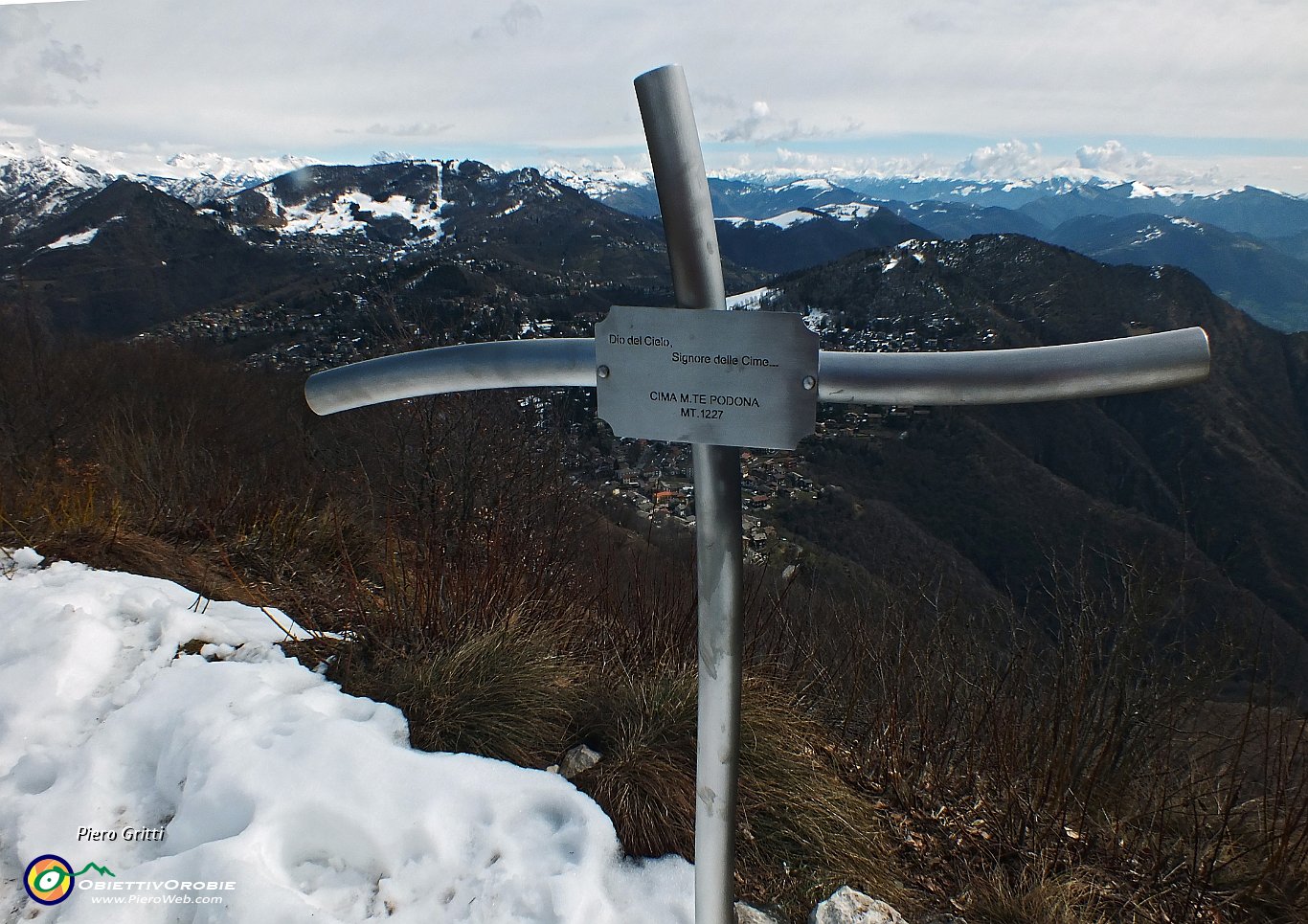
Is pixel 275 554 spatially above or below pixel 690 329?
below

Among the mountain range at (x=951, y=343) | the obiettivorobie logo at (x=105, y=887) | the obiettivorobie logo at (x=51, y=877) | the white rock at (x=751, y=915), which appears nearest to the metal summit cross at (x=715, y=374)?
the white rock at (x=751, y=915)

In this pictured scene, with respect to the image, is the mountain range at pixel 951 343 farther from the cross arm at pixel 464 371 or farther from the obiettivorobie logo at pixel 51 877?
the obiettivorobie logo at pixel 51 877

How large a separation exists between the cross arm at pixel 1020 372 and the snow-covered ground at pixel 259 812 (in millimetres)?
1618

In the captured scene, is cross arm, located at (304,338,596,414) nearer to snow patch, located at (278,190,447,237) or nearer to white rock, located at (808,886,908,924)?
white rock, located at (808,886,908,924)

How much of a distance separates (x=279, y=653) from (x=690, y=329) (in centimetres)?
251

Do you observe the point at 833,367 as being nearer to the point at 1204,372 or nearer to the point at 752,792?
the point at 1204,372

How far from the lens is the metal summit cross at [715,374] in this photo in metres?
1.12

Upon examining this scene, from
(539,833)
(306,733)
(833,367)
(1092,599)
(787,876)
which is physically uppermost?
(833,367)

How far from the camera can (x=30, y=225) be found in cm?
15212

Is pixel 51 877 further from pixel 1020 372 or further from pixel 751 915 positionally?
pixel 1020 372

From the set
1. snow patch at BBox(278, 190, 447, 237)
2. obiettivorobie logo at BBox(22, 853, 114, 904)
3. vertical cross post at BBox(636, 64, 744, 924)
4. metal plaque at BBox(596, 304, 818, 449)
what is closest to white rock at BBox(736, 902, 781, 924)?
vertical cross post at BBox(636, 64, 744, 924)

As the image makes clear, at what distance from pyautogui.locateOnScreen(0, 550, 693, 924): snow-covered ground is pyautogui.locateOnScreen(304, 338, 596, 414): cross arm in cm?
125

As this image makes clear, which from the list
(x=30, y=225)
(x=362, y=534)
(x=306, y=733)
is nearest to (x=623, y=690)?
(x=306, y=733)

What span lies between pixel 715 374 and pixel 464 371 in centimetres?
53
